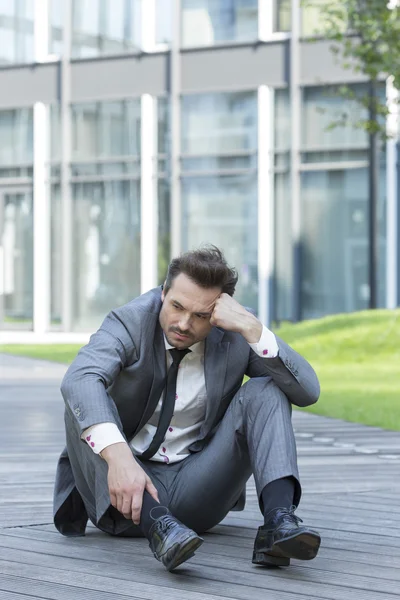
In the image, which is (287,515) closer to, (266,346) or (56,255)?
(266,346)

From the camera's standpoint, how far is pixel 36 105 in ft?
85.8

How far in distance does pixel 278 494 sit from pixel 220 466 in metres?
0.39

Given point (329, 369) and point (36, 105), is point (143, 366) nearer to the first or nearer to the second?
point (329, 369)

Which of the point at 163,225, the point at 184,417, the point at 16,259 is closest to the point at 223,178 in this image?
the point at 163,225

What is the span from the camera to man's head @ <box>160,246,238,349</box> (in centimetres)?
423

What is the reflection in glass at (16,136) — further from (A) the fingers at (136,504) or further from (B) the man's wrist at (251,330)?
(A) the fingers at (136,504)

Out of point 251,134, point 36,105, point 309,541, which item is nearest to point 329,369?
point 251,134

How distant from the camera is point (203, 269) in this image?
4.21m

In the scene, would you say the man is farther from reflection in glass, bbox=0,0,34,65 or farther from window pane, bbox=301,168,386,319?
reflection in glass, bbox=0,0,34,65

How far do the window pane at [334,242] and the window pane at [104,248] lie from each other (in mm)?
3827

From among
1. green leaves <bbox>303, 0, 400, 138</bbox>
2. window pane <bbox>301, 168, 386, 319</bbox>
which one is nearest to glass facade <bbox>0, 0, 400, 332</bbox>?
window pane <bbox>301, 168, 386, 319</bbox>

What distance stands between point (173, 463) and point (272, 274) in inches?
734

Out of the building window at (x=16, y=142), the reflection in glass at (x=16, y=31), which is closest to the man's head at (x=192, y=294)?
the building window at (x=16, y=142)

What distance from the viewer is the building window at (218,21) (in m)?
23.9
